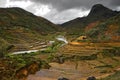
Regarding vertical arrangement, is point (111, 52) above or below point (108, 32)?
below

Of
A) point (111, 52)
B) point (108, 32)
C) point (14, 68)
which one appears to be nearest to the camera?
point (14, 68)

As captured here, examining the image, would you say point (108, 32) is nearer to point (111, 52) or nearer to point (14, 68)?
point (111, 52)

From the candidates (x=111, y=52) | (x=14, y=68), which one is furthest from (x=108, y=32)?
(x=14, y=68)

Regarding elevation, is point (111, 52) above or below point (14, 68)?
below

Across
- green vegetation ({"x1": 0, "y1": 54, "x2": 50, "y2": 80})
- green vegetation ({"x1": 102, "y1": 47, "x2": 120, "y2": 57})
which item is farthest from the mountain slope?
green vegetation ({"x1": 0, "y1": 54, "x2": 50, "y2": 80})

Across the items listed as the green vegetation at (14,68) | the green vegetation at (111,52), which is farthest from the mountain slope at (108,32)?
the green vegetation at (14,68)

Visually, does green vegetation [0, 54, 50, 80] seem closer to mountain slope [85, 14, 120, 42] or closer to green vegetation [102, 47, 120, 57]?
green vegetation [102, 47, 120, 57]

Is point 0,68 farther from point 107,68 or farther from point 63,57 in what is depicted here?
point 63,57

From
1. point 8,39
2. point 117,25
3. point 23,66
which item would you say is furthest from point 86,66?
point 8,39

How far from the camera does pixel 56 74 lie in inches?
1656

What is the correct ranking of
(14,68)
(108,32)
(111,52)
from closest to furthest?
(14,68), (111,52), (108,32)

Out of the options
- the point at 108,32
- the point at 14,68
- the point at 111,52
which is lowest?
the point at 111,52

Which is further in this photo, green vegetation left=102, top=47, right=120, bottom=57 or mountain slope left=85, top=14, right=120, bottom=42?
mountain slope left=85, top=14, right=120, bottom=42

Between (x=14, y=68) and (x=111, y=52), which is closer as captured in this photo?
(x=14, y=68)
